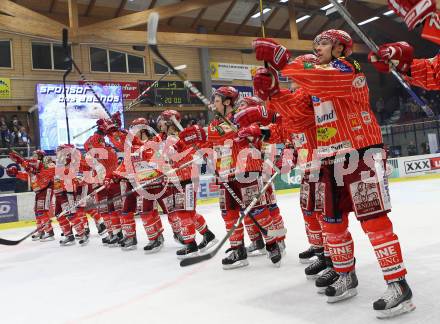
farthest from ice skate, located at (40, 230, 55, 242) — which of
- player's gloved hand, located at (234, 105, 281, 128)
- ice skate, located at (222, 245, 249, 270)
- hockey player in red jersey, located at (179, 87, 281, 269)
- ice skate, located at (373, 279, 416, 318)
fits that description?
ice skate, located at (373, 279, 416, 318)

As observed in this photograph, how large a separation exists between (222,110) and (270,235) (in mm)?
1100

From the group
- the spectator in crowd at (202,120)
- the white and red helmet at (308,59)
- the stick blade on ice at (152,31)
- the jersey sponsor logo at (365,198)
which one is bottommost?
the jersey sponsor logo at (365,198)

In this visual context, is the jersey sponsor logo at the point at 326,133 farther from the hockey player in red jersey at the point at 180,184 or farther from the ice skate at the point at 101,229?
the ice skate at the point at 101,229

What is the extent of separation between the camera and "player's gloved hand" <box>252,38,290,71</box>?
82.6 inches

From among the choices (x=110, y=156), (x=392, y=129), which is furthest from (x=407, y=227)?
(x=392, y=129)

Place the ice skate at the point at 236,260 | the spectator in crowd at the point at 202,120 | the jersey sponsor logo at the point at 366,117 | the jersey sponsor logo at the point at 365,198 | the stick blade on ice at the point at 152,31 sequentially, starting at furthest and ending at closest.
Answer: the spectator in crowd at the point at 202,120 → the ice skate at the point at 236,260 → the stick blade on ice at the point at 152,31 → the jersey sponsor logo at the point at 366,117 → the jersey sponsor logo at the point at 365,198

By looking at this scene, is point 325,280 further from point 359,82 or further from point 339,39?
point 339,39

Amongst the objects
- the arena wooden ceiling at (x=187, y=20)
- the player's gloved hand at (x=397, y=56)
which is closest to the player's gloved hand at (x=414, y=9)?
the player's gloved hand at (x=397, y=56)

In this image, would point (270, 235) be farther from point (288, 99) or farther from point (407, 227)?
point (407, 227)

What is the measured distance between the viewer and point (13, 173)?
24.2 feet

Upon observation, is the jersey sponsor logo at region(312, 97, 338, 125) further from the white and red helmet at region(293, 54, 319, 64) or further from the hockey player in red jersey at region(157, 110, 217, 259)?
the hockey player in red jersey at region(157, 110, 217, 259)

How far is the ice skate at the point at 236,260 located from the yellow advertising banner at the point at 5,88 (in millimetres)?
12899

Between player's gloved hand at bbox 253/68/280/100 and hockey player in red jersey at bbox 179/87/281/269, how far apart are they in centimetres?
131

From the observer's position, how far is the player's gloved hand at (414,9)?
162 centimetres
